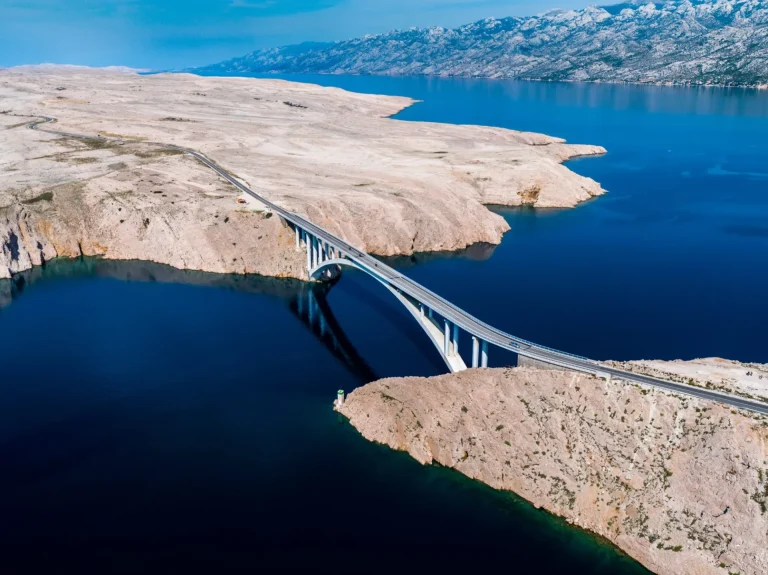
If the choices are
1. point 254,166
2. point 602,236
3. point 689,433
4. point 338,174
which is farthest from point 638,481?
point 254,166

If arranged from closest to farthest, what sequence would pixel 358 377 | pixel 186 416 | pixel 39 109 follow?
pixel 186 416, pixel 358 377, pixel 39 109

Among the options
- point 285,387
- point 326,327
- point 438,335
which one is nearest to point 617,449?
point 438,335

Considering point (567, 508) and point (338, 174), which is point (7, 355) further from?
point (338, 174)

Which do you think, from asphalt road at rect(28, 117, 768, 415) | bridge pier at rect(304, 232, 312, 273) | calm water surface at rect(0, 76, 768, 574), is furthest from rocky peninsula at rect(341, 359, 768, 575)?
bridge pier at rect(304, 232, 312, 273)

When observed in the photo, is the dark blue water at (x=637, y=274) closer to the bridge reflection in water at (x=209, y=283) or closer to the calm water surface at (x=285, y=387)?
the calm water surface at (x=285, y=387)

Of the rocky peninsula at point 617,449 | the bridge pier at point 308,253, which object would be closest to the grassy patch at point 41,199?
the bridge pier at point 308,253

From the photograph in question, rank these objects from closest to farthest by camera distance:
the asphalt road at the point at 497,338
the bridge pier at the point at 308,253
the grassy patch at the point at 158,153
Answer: the asphalt road at the point at 497,338 → the bridge pier at the point at 308,253 → the grassy patch at the point at 158,153
